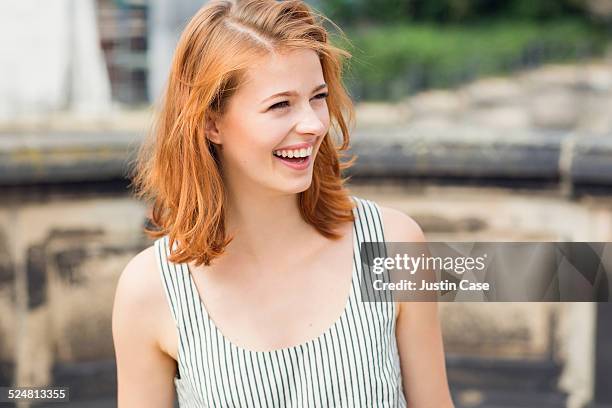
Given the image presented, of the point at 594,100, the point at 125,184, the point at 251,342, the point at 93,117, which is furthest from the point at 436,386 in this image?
the point at 594,100

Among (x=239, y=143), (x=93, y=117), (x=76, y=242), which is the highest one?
(x=93, y=117)

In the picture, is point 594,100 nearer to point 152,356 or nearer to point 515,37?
point 515,37

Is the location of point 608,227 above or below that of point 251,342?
above

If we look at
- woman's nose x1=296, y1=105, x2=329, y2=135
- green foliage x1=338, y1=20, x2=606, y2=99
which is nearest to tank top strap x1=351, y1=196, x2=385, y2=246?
woman's nose x1=296, y1=105, x2=329, y2=135

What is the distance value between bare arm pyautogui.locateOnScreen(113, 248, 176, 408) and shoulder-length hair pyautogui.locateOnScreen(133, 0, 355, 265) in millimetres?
85

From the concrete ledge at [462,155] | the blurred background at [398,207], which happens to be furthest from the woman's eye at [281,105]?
the concrete ledge at [462,155]

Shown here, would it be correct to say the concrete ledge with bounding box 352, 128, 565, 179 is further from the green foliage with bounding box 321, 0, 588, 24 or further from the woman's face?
the green foliage with bounding box 321, 0, 588, 24

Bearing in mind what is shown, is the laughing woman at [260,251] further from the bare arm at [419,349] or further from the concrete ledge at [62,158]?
A: the concrete ledge at [62,158]

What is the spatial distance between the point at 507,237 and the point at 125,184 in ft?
4.07

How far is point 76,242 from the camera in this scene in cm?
295

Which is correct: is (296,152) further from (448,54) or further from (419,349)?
(448,54)

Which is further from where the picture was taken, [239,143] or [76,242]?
[76,242]

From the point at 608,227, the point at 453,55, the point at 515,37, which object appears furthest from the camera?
the point at 515,37

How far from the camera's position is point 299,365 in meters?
1.66
